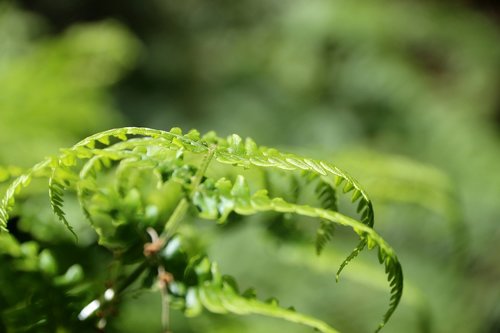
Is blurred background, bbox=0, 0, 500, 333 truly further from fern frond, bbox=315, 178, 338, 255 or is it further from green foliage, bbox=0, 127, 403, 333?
green foliage, bbox=0, 127, 403, 333

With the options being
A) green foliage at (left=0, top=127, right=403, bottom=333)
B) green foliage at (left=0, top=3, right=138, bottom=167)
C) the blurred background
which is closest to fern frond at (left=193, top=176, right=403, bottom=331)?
green foliage at (left=0, top=127, right=403, bottom=333)

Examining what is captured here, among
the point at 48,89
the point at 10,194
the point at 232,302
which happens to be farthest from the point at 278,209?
the point at 48,89

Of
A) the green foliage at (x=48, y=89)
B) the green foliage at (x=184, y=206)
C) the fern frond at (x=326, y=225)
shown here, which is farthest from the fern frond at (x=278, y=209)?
the green foliage at (x=48, y=89)

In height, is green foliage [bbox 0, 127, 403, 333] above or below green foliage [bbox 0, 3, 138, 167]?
above

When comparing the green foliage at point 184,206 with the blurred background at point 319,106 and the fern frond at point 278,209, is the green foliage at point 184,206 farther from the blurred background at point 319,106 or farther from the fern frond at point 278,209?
the blurred background at point 319,106

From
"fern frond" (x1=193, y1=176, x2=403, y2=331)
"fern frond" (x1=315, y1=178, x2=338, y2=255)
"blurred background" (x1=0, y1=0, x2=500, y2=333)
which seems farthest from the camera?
"blurred background" (x1=0, y1=0, x2=500, y2=333)
